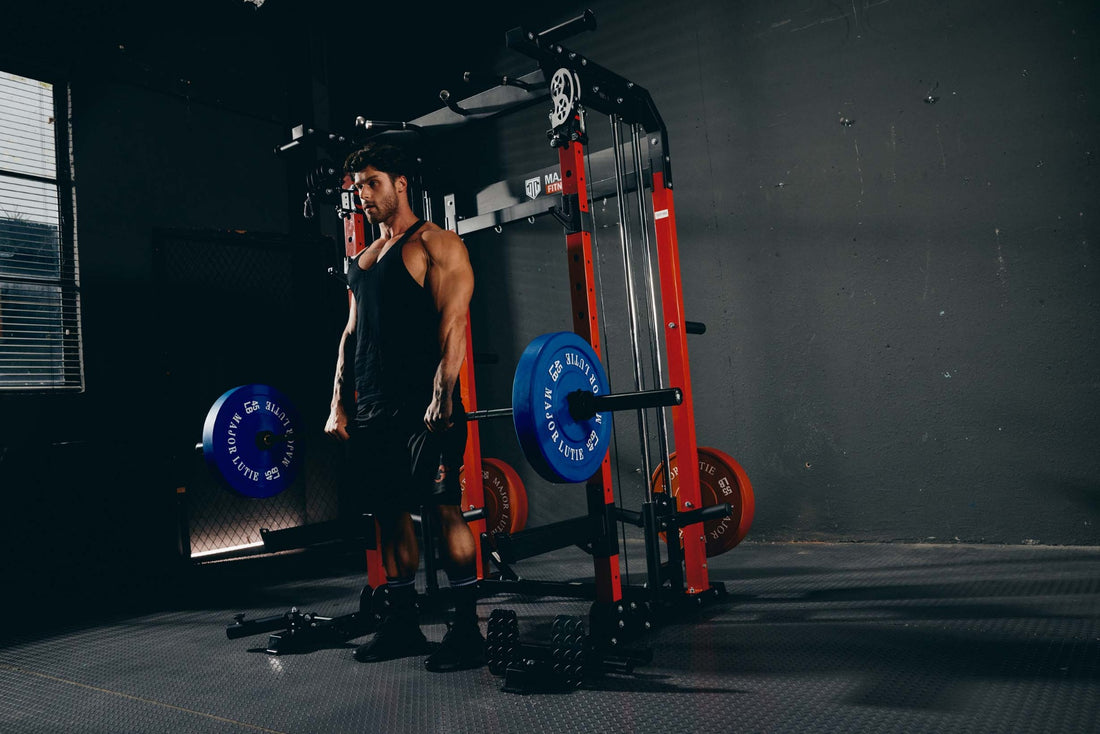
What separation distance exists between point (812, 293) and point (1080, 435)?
3.97ft

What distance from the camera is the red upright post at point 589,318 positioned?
2.25 meters

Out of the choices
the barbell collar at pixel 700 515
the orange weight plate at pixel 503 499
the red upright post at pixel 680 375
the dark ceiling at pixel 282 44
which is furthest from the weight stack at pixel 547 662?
the dark ceiling at pixel 282 44

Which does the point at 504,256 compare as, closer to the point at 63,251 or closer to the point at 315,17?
the point at 315,17

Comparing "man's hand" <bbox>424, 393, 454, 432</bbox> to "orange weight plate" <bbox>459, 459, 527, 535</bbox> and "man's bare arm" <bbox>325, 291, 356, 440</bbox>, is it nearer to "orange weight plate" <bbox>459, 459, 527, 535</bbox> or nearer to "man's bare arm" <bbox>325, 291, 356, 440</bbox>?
"man's bare arm" <bbox>325, 291, 356, 440</bbox>

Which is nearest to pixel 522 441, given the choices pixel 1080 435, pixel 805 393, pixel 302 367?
pixel 805 393

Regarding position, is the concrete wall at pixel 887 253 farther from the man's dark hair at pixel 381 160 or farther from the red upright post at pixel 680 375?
the man's dark hair at pixel 381 160

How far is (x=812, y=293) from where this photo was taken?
3697 millimetres

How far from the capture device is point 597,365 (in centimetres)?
219

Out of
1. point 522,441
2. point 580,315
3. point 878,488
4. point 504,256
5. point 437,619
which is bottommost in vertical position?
point 437,619

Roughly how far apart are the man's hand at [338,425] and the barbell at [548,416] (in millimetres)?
271

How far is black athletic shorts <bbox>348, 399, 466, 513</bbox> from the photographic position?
7.32 ft

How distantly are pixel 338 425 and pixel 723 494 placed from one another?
1366mm

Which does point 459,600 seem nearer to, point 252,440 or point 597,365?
point 597,365

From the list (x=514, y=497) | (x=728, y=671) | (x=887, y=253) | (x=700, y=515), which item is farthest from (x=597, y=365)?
(x=887, y=253)
